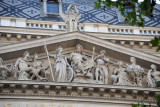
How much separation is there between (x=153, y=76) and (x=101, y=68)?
216 cm

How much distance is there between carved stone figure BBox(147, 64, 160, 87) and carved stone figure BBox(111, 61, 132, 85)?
2.81 ft

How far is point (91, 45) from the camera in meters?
21.7

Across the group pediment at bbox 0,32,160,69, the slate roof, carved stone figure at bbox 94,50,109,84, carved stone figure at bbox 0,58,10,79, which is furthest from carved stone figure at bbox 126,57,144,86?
the slate roof

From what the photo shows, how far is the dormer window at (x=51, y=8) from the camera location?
2771 centimetres

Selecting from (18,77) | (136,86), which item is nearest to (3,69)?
(18,77)

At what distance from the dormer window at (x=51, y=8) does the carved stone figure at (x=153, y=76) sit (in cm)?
800

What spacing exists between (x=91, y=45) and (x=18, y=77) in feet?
11.5

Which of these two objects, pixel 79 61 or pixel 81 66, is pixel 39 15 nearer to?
pixel 79 61

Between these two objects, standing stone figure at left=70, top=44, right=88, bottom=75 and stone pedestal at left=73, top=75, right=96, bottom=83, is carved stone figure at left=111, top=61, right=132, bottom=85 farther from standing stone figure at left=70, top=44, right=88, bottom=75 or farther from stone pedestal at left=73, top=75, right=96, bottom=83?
standing stone figure at left=70, top=44, right=88, bottom=75

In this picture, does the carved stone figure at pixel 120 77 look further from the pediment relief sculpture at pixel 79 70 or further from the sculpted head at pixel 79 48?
the sculpted head at pixel 79 48

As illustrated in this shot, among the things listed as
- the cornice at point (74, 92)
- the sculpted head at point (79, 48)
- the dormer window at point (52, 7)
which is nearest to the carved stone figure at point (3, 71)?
the cornice at point (74, 92)

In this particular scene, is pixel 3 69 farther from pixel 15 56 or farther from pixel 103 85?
pixel 103 85

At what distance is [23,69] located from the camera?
66.1ft

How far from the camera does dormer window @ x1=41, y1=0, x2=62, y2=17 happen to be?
27714 millimetres
